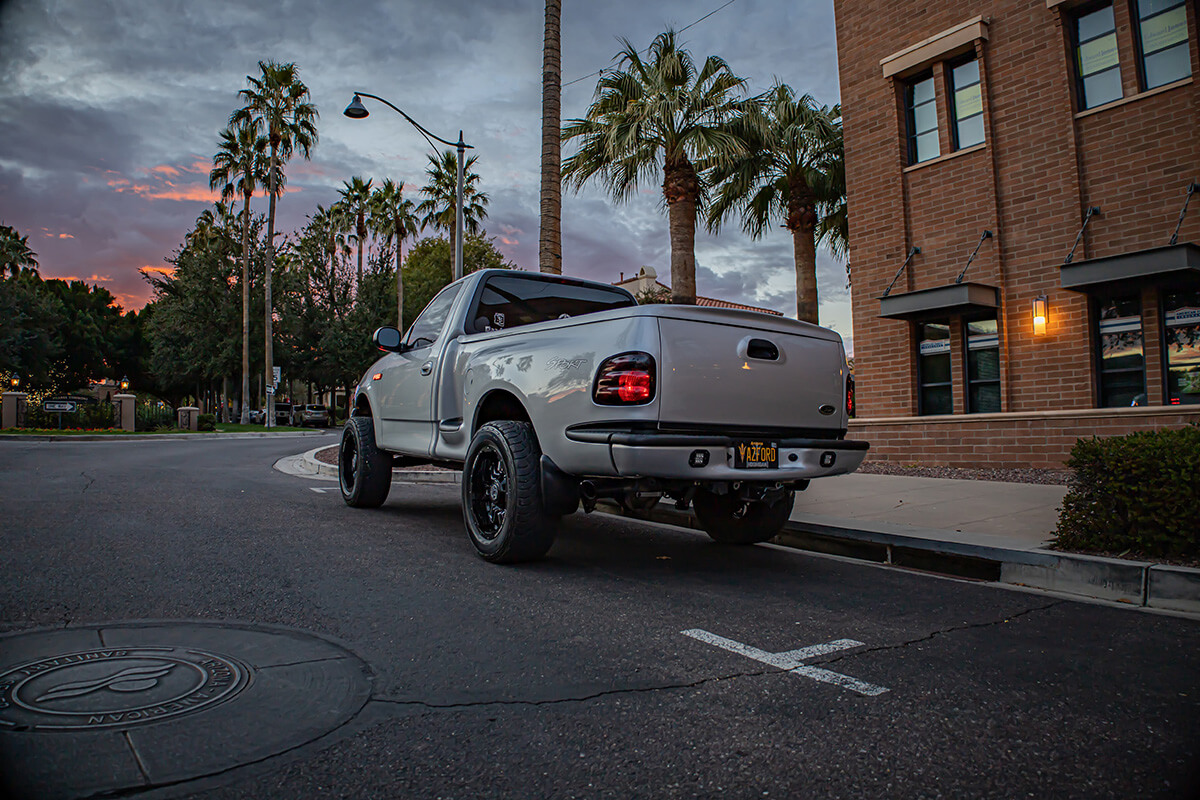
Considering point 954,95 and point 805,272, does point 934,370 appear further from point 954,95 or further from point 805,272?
point 805,272

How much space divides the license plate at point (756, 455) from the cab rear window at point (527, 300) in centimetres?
235

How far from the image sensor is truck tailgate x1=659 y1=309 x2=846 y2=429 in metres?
4.21

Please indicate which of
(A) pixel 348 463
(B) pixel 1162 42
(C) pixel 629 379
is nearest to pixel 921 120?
(B) pixel 1162 42

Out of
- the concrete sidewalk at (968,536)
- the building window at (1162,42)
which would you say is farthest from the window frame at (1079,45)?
the concrete sidewalk at (968,536)

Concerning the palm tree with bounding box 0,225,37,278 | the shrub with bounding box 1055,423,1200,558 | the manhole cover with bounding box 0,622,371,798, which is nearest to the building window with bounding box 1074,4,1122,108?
the shrub with bounding box 1055,423,1200,558

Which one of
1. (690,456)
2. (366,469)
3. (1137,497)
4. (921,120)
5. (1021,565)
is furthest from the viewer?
(921,120)

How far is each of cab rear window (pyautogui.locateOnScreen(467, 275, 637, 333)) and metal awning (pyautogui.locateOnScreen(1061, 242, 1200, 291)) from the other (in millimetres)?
8115

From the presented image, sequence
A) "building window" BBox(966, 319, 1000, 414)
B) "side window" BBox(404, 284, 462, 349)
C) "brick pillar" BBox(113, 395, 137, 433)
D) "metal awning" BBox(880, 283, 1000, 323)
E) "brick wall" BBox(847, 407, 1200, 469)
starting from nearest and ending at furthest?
"side window" BBox(404, 284, 462, 349), "brick wall" BBox(847, 407, 1200, 469), "metal awning" BBox(880, 283, 1000, 323), "building window" BBox(966, 319, 1000, 414), "brick pillar" BBox(113, 395, 137, 433)

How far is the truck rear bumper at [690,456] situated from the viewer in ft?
13.3

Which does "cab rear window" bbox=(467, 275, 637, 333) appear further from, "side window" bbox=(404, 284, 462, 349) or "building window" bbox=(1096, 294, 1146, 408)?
"building window" bbox=(1096, 294, 1146, 408)

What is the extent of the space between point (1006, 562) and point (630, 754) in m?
3.72

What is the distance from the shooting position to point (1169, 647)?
Answer: 11.2 ft

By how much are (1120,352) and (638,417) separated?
10496 mm

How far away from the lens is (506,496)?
488cm
